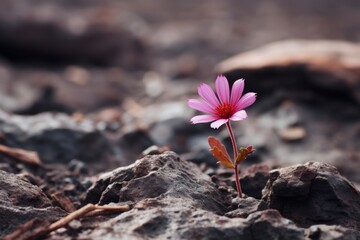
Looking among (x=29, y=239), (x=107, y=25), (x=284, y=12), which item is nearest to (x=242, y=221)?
(x=29, y=239)

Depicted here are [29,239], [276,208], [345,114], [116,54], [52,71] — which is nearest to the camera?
[29,239]

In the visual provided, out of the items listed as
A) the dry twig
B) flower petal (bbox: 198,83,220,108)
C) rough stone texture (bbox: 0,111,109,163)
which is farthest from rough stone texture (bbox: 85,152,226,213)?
rough stone texture (bbox: 0,111,109,163)

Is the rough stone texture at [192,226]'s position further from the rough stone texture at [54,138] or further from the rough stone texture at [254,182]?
the rough stone texture at [54,138]

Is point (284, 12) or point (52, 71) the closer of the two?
point (52, 71)

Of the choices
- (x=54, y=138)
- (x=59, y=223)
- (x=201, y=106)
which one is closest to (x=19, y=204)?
(x=59, y=223)

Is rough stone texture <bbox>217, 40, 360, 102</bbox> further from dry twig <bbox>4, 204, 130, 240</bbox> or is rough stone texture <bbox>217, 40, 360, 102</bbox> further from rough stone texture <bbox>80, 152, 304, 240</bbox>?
dry twig <bbox>4, 204, 130, 240</bbox>

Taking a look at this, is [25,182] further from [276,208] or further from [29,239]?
[276,208]

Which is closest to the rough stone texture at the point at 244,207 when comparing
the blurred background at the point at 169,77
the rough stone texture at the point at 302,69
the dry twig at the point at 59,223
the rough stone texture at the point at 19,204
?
the dry twig at the point at 59,223
